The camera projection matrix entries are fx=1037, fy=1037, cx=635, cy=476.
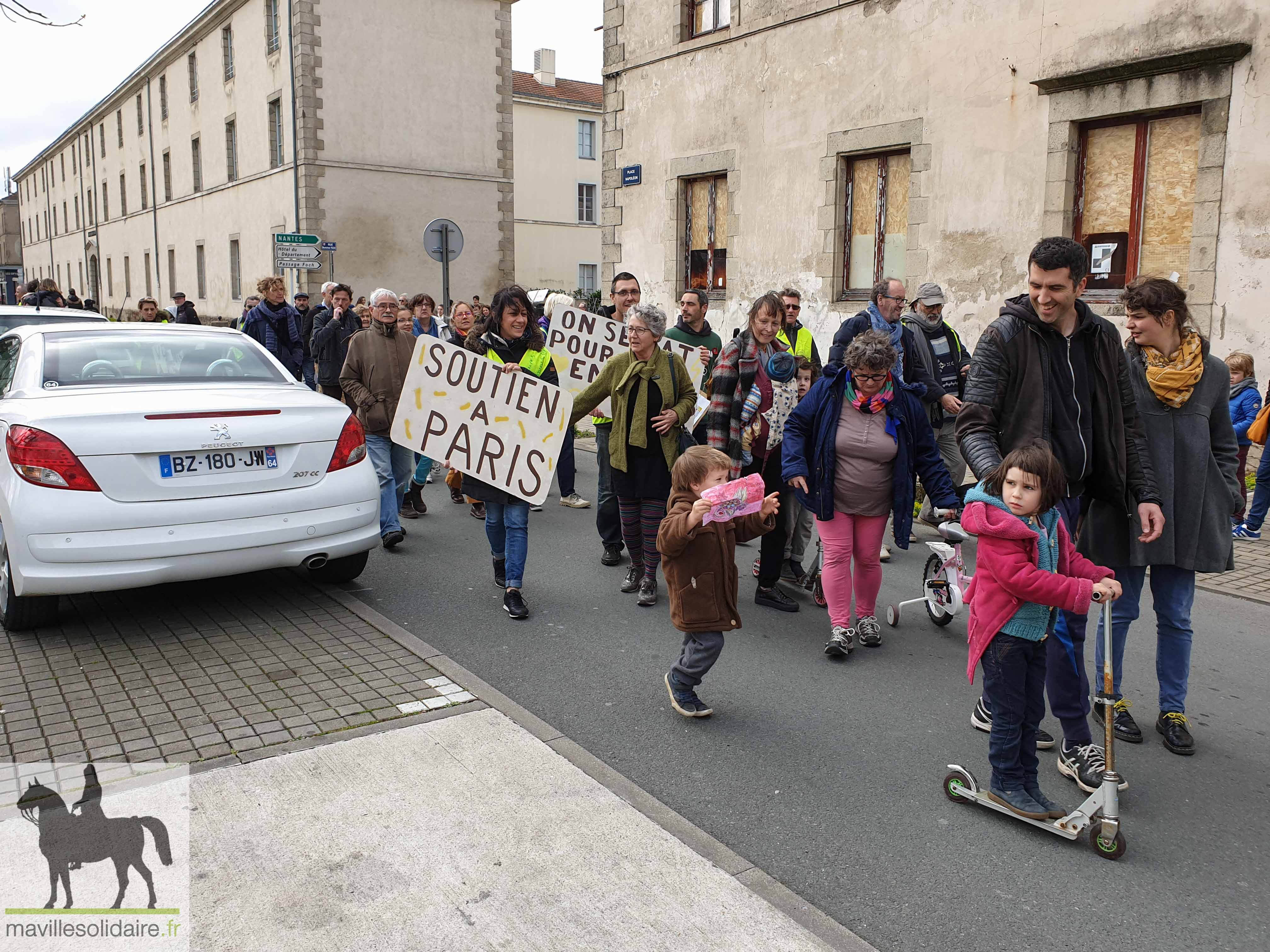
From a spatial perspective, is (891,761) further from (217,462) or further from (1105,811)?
(217,462)

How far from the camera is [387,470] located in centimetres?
799

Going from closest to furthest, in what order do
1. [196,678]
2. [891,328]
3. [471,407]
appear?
1. [196,678]
2. [471,407]
3. [891,328]

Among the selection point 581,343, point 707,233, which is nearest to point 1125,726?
point 581,343

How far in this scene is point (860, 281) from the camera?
45.7ft

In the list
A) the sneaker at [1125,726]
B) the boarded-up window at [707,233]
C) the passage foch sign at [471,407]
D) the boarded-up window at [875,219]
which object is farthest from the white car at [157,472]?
the boarded-up window at [707,233]

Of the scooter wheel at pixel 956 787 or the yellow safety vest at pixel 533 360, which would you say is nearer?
the scooter wheel at pixel 956 787

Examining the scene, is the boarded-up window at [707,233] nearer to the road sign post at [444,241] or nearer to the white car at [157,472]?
the road sign post at [444,241]

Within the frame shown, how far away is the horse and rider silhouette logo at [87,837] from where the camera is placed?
10.2ft

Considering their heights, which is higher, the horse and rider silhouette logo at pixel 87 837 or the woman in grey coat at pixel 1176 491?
the woman in grey coat at pixel 1176 491

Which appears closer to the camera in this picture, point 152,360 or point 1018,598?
point 1018,598

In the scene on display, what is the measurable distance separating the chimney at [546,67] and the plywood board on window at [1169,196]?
38313 mm

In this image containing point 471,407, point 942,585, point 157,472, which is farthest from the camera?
point 471,407

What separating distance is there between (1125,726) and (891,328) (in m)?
3.95

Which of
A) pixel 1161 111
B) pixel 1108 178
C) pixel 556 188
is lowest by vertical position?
pixel 1108 178
